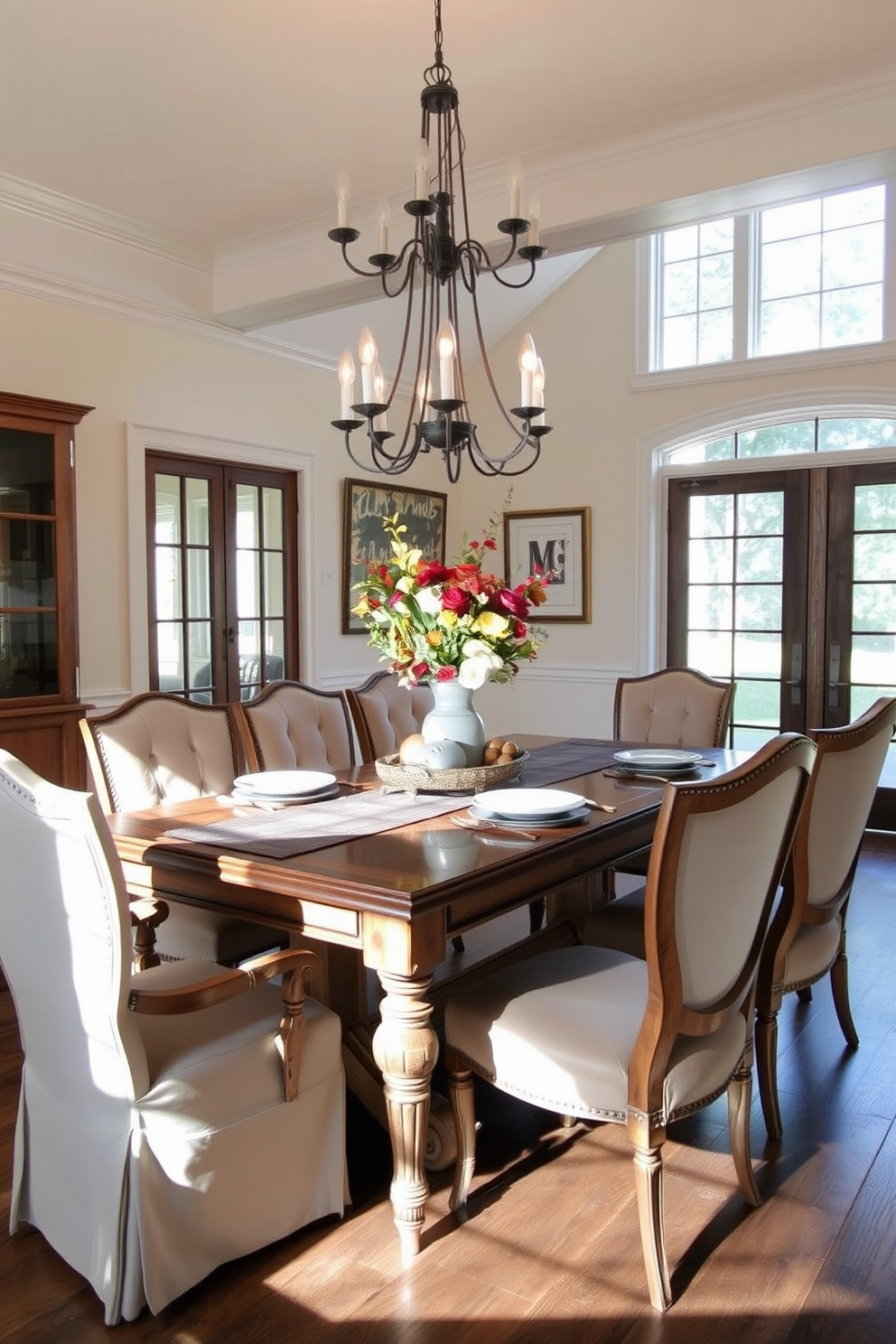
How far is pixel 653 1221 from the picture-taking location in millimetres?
1809

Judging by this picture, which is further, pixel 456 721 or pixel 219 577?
pixel 219 577

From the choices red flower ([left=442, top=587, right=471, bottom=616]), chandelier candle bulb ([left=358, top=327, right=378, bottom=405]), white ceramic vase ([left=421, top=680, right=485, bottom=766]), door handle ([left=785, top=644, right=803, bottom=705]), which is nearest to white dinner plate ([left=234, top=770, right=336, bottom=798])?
white ceramic vase ([left=421, top=680, right=485, bottom=766])

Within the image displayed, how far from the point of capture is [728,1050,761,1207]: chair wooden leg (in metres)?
2.09

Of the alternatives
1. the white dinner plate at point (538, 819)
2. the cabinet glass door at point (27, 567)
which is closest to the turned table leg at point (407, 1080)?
the white dinner plate at point (538, 819)

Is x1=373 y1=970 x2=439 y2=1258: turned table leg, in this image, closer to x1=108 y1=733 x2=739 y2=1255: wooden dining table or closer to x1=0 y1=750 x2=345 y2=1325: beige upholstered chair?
x1=108 y1=733 x2=739 y2=1255: wooden dining table

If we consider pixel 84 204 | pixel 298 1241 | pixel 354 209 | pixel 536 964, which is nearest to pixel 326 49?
pixel 354 209

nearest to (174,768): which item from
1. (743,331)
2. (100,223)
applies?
(100,223)

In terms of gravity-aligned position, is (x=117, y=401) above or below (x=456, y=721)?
above

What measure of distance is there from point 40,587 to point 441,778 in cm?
194

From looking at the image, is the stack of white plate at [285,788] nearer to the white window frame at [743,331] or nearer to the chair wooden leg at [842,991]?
the chair wooden leg at [842,991]

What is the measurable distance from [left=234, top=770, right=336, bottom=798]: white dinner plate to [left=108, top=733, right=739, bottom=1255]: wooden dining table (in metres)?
0.07

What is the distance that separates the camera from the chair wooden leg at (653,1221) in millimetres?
1797

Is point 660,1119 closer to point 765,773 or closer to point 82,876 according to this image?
point 765,773

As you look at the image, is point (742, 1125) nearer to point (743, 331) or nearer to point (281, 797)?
point (281, 797)
